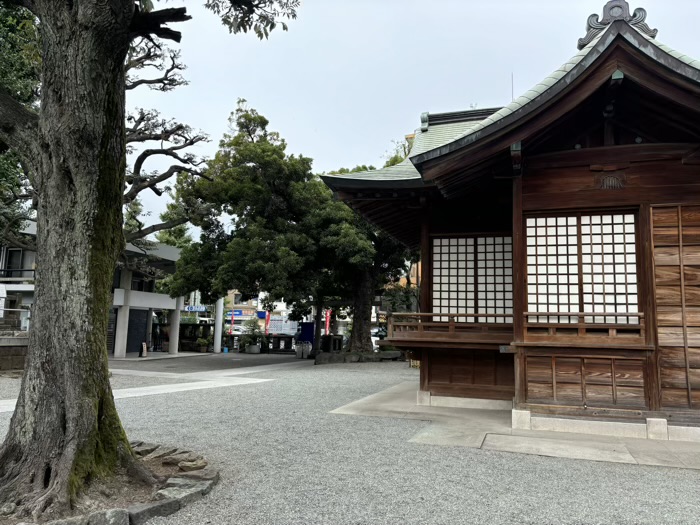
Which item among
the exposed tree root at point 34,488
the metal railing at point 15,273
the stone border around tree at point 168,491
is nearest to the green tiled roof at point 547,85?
the stone border around tree at point 168,491

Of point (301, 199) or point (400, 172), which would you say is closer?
point (400, 172)

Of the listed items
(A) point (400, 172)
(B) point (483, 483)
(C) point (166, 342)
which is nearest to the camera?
(B) point (483, 483)

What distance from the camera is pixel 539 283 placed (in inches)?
334

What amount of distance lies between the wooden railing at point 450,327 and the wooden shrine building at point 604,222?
149 cm

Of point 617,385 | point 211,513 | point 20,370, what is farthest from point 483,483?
point 20,370

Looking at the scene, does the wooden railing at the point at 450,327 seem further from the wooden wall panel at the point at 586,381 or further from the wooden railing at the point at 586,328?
the wooden wall panel at the point at 586,381

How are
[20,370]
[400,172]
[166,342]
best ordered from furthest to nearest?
[166,342] < [20,370] < [400,172]

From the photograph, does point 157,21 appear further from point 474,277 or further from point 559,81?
point 474,277

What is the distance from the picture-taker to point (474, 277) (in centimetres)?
1063

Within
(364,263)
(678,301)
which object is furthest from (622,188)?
(364,263)

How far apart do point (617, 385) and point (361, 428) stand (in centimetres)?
400

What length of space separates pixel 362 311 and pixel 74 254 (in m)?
21.1

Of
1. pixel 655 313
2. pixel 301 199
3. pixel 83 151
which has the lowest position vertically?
pixel 655 313

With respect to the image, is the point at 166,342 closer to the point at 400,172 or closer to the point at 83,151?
the point at 400,172
